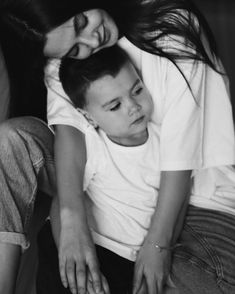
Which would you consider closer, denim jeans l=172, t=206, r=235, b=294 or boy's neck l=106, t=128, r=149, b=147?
denim jeans l=172, t=206, r=235, b=294

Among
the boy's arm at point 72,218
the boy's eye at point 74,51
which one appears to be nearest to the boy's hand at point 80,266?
the boy's arm at point 72,218

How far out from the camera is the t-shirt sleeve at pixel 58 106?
4.04ft

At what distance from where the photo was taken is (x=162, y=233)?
1120 mm

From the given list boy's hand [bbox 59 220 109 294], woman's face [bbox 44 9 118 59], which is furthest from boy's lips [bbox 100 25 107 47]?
boy's hand [bbox 59 220 109 294]

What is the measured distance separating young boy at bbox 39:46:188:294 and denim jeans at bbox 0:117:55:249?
0.07 meters

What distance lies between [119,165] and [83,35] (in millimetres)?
308

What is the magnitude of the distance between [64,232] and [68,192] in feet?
0.31

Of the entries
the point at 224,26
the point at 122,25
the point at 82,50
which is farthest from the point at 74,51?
the point at 224,26

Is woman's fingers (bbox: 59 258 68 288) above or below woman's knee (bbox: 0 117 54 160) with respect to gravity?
below

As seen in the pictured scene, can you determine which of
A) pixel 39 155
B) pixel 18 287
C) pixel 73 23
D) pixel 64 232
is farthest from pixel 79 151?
pixel 18 287

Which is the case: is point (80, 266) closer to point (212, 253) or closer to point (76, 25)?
point (212, 253)

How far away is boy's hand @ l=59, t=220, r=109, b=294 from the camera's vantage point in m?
1.09

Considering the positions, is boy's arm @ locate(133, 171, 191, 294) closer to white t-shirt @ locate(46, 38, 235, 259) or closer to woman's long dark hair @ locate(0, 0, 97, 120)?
white t-shirt @ locate(46, 38, 235, 259)

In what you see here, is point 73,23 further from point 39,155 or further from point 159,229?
point 159,229
